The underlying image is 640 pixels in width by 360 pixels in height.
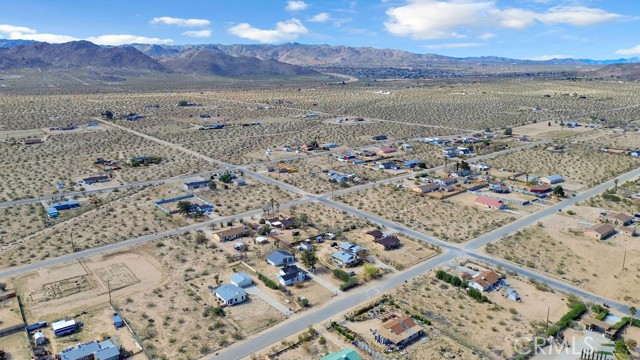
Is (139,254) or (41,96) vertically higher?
(41,96)

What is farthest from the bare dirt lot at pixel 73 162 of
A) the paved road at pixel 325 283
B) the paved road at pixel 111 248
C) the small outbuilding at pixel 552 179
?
the small outbuilding at pixel 552 179

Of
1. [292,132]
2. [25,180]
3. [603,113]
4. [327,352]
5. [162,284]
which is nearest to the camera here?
[327,352]

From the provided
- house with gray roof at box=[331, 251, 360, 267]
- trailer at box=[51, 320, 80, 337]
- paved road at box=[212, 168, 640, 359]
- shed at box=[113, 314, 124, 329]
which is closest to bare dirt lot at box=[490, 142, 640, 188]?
paved road at box=[212, 168, 640, 359]

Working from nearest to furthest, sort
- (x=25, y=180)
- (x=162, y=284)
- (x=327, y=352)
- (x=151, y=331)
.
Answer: (x=327, y=352), (x=151, y=331), (x=162, y=284), (x=25, y=180)

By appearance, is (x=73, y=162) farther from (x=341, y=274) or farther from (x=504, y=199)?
(x=504, y=199)

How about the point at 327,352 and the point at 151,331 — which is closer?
the point at 327,352

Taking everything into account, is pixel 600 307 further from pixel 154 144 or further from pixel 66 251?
pixel 154 144

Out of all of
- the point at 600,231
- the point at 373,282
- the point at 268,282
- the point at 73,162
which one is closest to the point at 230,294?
the point at 268,282

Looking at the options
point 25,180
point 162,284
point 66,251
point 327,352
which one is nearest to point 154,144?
point 25,180

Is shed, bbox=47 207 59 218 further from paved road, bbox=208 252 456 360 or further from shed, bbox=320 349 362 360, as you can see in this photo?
shed, bbox=320 349 362 360
